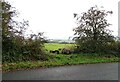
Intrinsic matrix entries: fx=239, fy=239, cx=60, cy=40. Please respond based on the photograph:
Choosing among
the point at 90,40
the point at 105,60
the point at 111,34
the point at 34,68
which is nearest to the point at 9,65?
the point at 34,68

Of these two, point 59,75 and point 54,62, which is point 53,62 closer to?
point 54,62

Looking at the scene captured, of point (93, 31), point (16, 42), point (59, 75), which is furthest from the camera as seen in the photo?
point (93, 31)

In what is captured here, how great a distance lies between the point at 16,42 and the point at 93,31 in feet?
33.3

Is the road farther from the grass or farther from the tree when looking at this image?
the tree

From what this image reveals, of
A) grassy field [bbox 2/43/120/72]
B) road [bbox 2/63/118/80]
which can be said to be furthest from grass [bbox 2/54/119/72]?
road [bbox 2/63/118/80]

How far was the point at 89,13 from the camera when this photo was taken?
2500 centimetres

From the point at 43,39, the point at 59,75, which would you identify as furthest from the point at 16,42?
the point at 59,75

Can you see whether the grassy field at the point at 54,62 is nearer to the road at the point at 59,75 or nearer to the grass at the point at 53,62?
the grass at the point at 53,62

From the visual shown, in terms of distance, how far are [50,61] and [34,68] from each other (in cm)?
272

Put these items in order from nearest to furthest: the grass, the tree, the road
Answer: the road, the grass, the tree

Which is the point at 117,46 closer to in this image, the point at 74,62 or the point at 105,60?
the point at 105,60

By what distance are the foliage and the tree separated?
6.61 m

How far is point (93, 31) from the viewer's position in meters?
25.2

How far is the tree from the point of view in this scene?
24.8 metres
